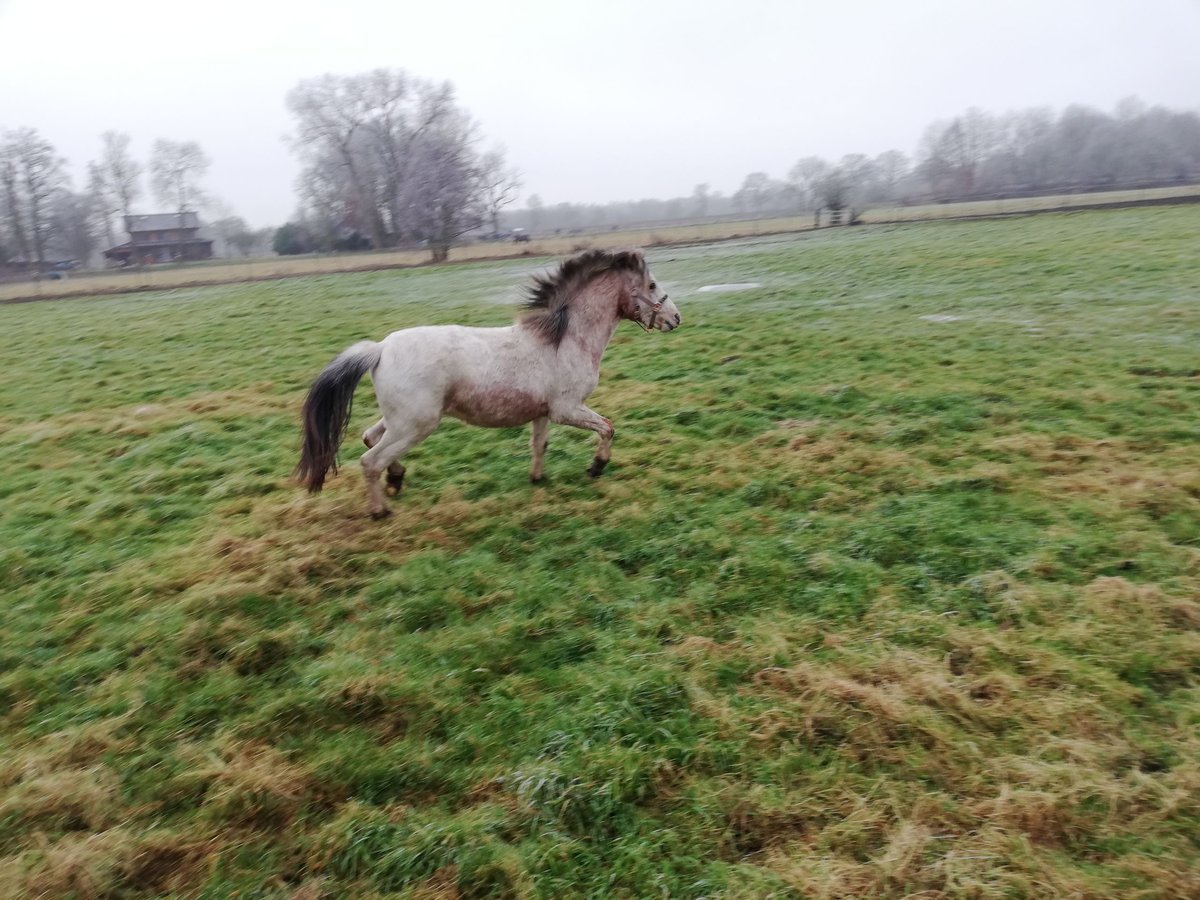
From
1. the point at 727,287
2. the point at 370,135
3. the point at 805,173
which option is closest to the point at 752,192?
the point at 805,173

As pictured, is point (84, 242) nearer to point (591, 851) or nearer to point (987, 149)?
point (591, 851)

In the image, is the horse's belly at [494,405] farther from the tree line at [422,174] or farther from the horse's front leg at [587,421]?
the tree line at [422,174]

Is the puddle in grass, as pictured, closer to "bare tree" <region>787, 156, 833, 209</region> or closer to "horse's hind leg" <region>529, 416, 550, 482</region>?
"horse's hind leg" <region>529, 416, 550, 482</region>

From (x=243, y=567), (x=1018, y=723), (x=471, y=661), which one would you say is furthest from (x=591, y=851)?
(x=243, y=567)

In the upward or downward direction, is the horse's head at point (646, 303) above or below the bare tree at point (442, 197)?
below

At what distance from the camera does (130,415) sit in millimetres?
8672

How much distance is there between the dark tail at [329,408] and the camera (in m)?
4.96

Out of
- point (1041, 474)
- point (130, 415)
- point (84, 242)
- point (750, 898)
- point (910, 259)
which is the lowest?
point (750, 898)

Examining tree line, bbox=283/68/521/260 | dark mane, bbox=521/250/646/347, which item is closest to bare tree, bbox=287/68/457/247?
tree line, bbox=283/68/521/260

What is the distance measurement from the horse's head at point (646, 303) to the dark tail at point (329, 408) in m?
2.15

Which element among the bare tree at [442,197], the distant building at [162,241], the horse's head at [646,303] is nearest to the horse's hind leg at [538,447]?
the horse's head at [646,303]

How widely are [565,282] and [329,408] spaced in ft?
7.10

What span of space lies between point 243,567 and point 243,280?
3227 centimetres

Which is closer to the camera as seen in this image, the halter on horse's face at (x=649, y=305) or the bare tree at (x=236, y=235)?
the halter on horse's face at (x=649, y=305)
